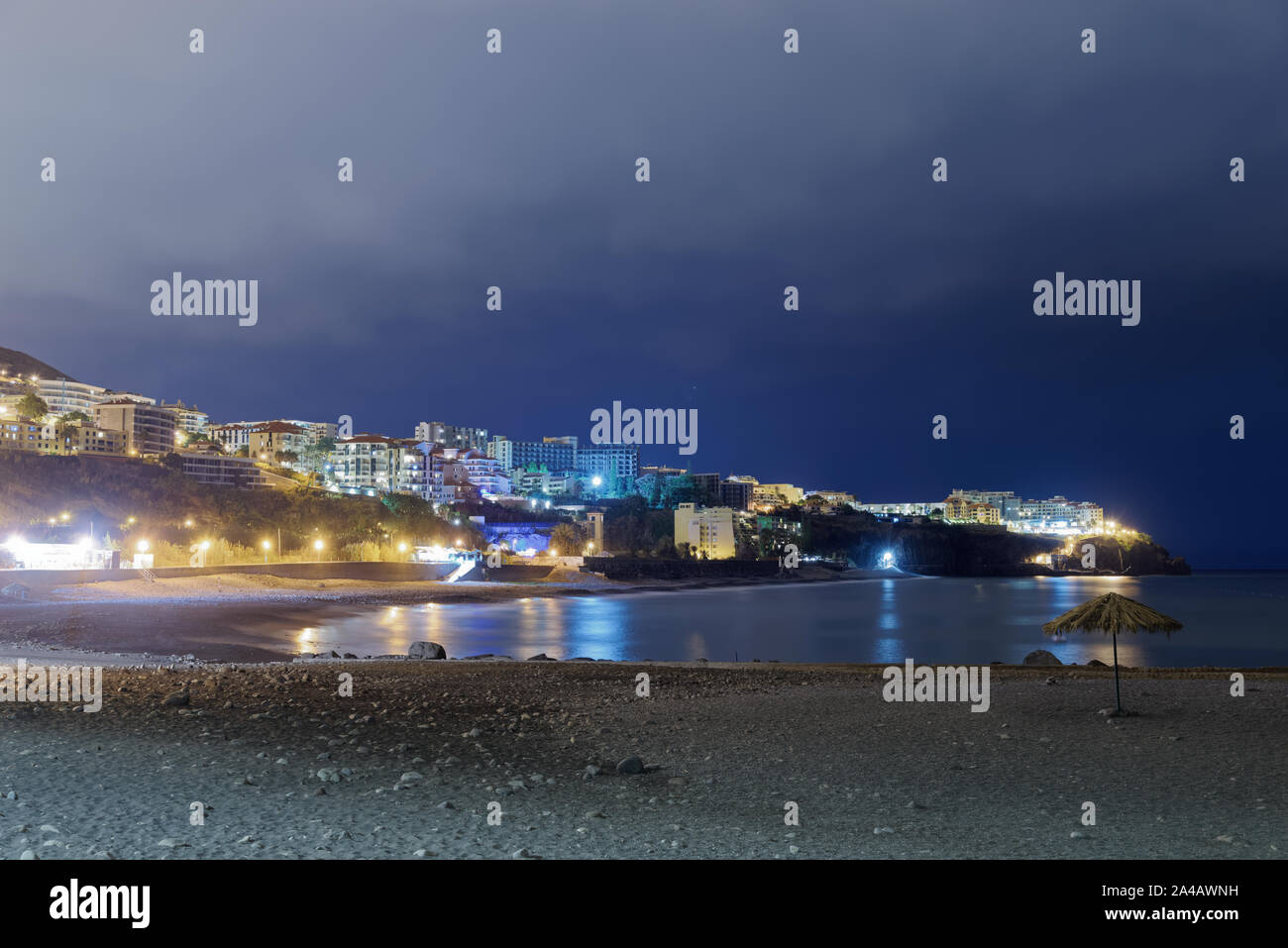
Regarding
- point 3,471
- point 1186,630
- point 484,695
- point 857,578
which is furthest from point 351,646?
point 857,578

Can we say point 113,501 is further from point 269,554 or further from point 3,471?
point 269,554

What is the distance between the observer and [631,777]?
29.6 ft

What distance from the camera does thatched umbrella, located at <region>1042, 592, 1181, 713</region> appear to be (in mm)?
13117

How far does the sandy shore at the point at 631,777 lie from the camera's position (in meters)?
6.71

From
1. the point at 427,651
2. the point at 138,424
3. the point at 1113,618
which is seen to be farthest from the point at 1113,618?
the point at 138,424

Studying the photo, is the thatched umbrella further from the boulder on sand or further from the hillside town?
the hillside town

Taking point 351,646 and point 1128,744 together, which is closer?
point 1128,744

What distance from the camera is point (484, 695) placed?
14758 mm

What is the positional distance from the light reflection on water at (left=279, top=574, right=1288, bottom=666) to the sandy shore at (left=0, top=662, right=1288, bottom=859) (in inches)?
750

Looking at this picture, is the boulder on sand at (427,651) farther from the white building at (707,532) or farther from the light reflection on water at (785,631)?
the white building at (707,532)

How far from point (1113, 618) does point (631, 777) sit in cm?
821

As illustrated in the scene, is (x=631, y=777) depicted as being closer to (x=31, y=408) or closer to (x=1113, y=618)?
(x=1113, y=618)

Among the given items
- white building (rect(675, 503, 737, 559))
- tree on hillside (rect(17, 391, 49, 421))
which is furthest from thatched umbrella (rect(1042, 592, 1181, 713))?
tree on hillside (rect(17, 391, 49, 421))

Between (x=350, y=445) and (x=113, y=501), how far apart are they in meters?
85.8
